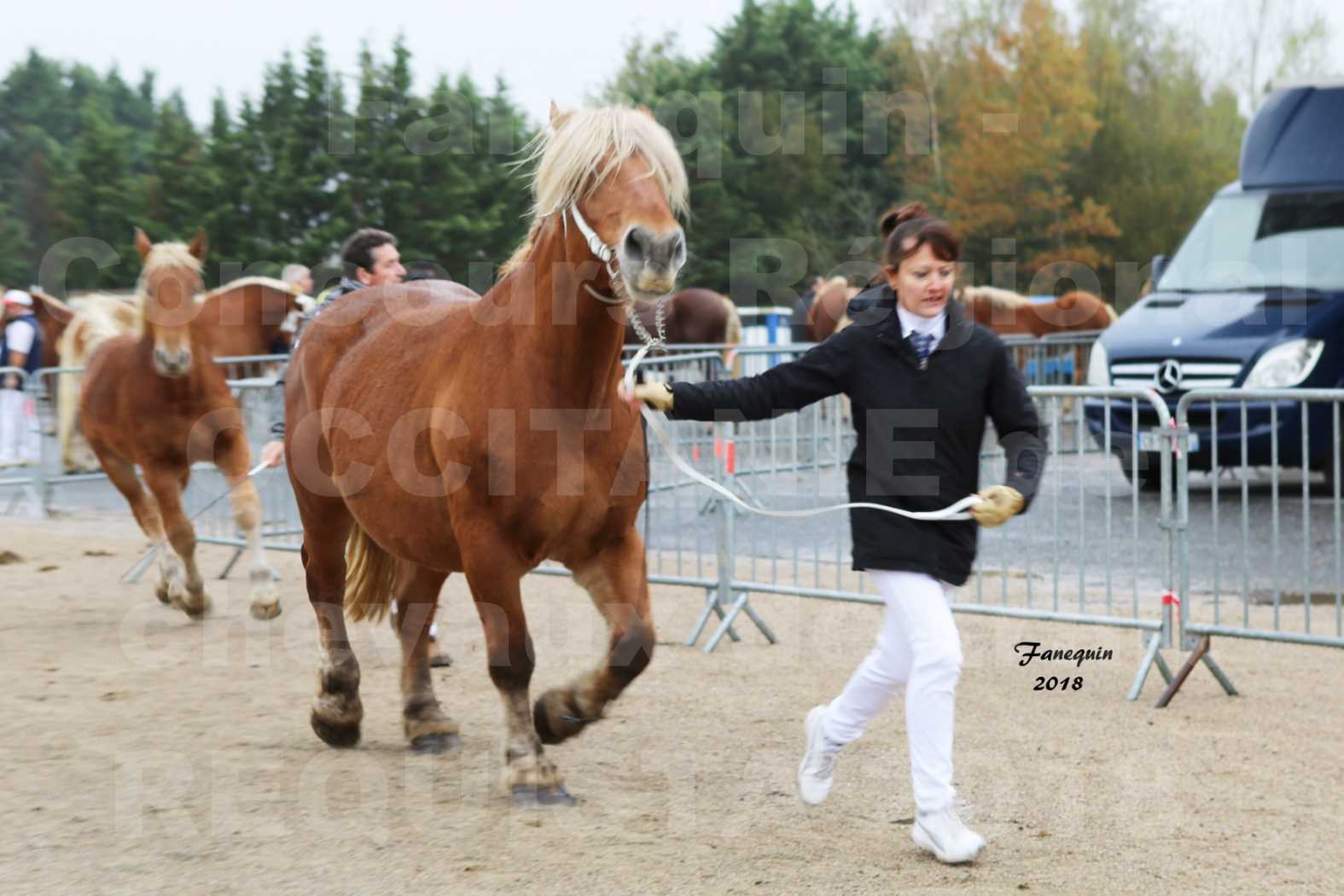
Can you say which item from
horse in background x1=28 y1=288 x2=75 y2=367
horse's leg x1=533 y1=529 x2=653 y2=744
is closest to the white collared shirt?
horse's leg x1=533 y1=529 x2=653 y2=744

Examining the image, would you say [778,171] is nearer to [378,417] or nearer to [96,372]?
[96,372]

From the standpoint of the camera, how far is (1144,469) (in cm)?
839

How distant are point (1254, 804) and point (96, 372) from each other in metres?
7.13

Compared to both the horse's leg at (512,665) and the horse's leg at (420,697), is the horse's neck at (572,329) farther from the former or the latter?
the horse's leg at (420,697)

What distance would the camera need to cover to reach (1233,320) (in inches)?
465

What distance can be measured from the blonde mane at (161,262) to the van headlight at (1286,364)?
7.93m

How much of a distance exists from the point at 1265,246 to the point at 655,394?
10083 millimetres

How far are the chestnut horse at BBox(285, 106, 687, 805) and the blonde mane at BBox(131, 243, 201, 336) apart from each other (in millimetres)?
3611

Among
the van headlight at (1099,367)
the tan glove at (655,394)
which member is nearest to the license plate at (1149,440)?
the tan glove at (655,394)

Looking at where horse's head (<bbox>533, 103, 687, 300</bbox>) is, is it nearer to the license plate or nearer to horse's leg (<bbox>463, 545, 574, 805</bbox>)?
horse's leg (<bbox>463, 545, 574, 805</bbox>)

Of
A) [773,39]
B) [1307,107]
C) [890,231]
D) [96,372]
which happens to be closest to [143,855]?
[890,231]

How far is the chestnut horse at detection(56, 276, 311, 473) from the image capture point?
35.0 feet

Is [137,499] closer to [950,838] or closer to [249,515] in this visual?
[249,515]

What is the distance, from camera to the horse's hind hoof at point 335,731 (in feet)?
17.5
